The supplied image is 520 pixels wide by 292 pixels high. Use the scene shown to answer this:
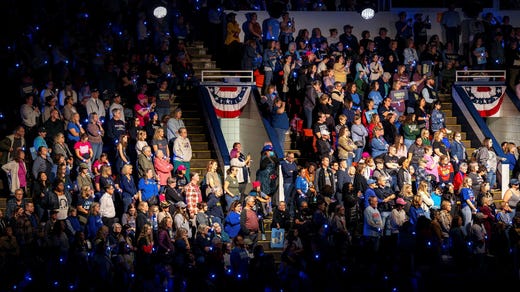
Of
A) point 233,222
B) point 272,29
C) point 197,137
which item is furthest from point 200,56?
point 233,222

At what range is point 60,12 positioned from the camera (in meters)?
32.9

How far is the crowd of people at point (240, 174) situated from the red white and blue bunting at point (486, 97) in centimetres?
61

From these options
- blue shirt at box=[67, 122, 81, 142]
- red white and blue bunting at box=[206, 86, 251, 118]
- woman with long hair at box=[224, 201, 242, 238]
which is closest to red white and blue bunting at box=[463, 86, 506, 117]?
red white and blue bunting at box=[206, 86, 251, 118]

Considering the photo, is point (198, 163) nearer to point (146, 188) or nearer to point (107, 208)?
point (146, 188)

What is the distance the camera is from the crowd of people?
83.7 feet

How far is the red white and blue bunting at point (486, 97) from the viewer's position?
3344cm

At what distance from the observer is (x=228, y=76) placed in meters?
31.5

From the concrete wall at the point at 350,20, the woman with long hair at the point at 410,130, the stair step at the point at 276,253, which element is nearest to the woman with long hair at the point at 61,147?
the stair step at the point at 276,253

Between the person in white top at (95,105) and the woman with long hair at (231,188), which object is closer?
the woman with long hair at (231,188)

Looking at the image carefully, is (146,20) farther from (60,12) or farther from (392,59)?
(392,59)

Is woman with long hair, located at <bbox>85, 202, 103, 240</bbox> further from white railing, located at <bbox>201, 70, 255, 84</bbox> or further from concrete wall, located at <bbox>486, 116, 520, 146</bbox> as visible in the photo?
concrete wall, located at <bbox>486, 116, 520, 146</bbox>

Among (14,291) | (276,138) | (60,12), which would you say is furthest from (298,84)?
(14,291)

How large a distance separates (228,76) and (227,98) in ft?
1.73

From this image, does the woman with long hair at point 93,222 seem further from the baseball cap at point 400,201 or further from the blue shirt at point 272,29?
the blue shirt at point 272,29
